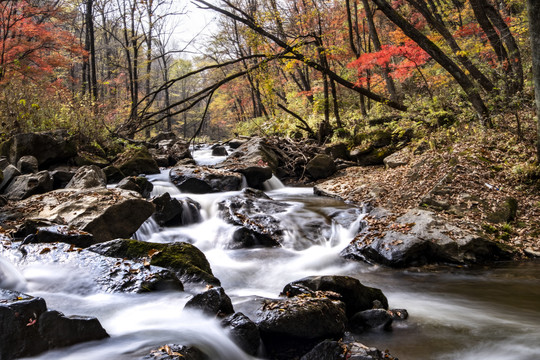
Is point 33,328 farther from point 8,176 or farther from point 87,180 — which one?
point 8,176

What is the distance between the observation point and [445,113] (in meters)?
10.9

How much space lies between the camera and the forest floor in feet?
21.8

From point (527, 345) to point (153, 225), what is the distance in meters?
6.89

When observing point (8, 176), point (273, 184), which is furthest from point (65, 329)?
point (273, 184)

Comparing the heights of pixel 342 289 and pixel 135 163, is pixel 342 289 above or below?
below

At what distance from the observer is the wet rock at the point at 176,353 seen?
2.71 m

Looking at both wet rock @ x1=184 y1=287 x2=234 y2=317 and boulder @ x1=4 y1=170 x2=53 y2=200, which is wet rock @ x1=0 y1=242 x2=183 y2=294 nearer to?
wet rock @ x1=184 y1=287 x2=234 y2=317

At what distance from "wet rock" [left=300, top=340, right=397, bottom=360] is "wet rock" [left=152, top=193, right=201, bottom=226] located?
5.91m

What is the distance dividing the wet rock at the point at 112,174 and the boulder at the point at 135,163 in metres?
0.24

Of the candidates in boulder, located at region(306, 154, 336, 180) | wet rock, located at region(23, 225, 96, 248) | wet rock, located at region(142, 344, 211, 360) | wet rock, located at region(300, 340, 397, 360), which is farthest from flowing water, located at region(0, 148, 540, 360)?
boulder, located at region(306, 154, 336, 180)

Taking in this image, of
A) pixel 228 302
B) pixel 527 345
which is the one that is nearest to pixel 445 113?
pixel 527 345

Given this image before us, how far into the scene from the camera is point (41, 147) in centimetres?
1009

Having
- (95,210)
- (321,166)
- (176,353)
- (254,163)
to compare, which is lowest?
(176,353)

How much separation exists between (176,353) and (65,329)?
1011 millimetres
